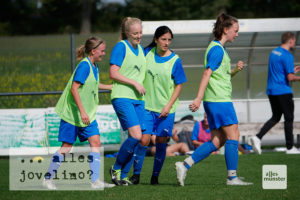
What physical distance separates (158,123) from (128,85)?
64cm

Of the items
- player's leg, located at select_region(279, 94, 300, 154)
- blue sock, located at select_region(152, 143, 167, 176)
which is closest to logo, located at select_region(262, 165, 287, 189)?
blue sock, located at select_region(152, 143, 167, 176)

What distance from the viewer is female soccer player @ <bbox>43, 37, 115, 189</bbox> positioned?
6.96 meters

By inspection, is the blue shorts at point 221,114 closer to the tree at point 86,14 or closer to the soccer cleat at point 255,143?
the soccer cleat at point 255,143

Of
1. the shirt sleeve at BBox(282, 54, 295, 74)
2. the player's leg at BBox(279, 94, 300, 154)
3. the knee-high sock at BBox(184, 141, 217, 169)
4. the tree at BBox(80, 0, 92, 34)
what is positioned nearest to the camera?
the knee-high sock at BBox(184, 141, 217, 169)

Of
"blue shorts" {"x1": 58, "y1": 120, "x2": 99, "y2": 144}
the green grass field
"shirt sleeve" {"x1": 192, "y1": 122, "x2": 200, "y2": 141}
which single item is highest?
"blue shorts" {"x1": 58, "y1": 120, "x2": 99, "y2": 144}

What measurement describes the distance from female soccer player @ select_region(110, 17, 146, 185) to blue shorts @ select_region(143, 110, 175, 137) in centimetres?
11

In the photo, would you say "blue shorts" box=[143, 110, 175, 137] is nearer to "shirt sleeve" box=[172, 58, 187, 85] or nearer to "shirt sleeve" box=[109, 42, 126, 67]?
"shirt sleeve" box=[172, 58, 187, 85]

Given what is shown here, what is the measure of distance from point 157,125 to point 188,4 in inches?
1341

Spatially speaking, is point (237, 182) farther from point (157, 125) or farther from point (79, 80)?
point (79, 80)

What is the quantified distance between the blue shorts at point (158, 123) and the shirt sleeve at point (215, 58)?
0.79m

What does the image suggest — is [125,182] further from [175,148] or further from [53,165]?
[175,148]

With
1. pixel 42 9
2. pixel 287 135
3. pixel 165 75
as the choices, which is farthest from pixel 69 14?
pixel 165 75

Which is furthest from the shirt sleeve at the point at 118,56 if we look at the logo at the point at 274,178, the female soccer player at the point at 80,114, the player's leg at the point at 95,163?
the logo at the point at 274,178

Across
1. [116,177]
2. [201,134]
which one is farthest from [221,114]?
[201,134]
